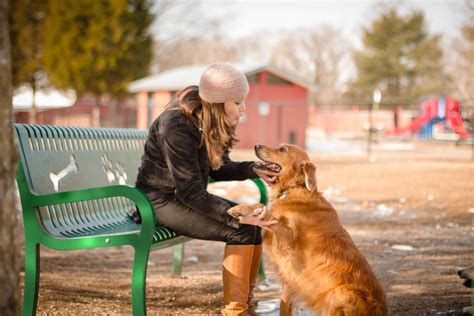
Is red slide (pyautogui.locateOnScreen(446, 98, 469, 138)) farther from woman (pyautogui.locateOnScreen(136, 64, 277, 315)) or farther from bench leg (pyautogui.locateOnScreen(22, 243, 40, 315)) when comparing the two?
bench leg (pyautogui.locateOnScreen(22, 243, 40, 315))

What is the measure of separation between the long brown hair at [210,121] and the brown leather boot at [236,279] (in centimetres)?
59

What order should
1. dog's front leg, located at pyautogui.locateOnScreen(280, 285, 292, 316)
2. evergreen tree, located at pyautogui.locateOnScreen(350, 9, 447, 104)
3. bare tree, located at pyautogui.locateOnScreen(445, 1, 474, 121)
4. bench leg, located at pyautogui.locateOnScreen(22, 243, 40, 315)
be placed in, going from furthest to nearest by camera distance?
evergreen tree, located at pyautogui.locateOnScreen(350, 9, 447, 104) < bare tree, located at pyautogui.locateOnScreen(445, 1, 474, 121) < dog's front leg, located at pyautogui.locateOnScreen(280, 285, 292, 316) < bench leg, located at pyautogui.locateOnScreen(22, 243, 40, 315)

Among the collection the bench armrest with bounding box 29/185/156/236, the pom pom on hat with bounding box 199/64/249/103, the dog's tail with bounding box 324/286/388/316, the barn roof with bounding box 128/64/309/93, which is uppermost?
the barn roof with bounding box 128/64/309/93

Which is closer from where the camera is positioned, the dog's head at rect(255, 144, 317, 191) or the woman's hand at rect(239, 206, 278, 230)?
the woman's hand at rect(239, 206, 278, 230)

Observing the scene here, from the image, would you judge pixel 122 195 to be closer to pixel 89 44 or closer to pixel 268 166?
pixel 268 166

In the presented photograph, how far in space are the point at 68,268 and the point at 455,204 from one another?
19.7 feet

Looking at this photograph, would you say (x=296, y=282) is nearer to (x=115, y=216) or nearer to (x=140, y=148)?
(x=115, y=216)

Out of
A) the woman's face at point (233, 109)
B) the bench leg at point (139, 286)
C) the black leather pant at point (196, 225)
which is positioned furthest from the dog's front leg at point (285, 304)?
the woman's face at point (233, 109)

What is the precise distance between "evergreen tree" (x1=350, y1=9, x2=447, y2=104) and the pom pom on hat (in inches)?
1830

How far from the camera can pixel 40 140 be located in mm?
3811

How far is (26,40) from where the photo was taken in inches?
1092

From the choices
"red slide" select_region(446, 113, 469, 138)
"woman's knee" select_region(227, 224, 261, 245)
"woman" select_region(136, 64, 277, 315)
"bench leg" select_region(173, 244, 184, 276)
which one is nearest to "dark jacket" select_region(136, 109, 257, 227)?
"woman" select_region(136, 64, 277, 315)

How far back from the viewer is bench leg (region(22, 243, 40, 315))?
11.0 feet

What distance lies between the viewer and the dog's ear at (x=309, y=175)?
12.6 ft
